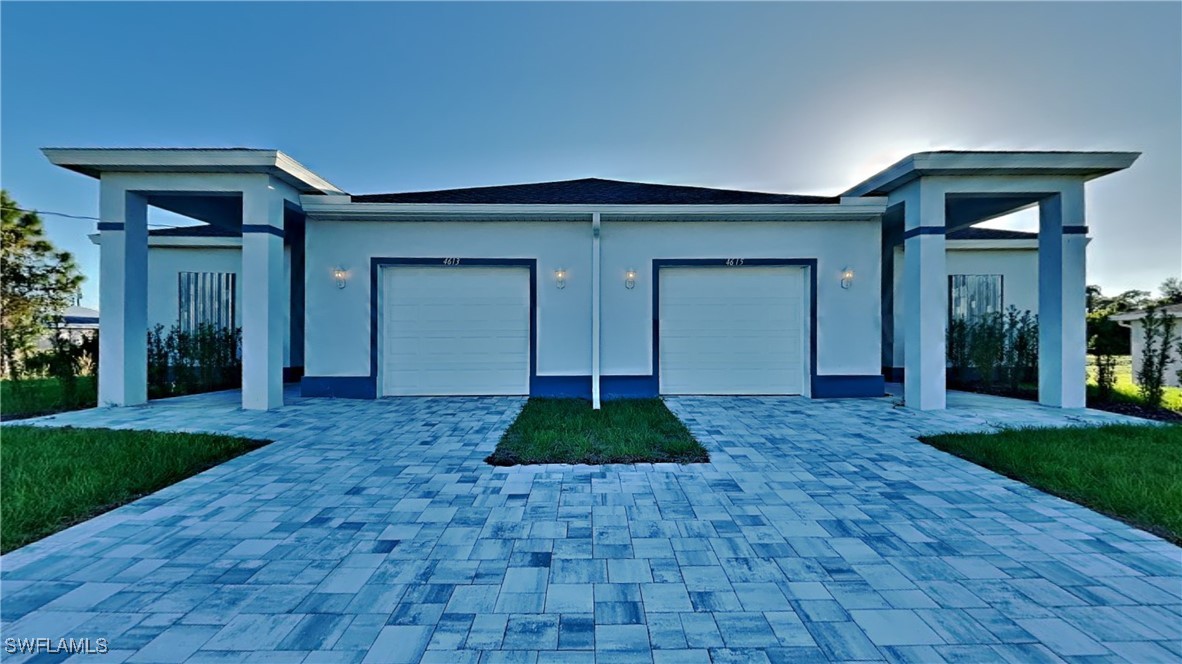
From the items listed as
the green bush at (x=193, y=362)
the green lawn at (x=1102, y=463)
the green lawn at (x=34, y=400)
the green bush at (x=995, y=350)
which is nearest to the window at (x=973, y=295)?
the green bush at (x=995, y=350)

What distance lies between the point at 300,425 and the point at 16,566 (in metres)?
3.52

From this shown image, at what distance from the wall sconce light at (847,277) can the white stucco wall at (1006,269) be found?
298 centimetres

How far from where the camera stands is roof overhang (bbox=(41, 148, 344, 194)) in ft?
21.7

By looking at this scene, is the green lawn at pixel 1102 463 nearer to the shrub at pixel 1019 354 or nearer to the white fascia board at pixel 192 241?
the shrub at pixel 1019 354

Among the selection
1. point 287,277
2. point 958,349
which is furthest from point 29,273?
point 958,349

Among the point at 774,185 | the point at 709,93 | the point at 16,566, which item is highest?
the point at 709,93

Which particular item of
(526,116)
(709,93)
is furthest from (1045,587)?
(526,116)

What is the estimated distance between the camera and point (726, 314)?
322 inches

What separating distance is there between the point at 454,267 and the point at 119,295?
4.92 m

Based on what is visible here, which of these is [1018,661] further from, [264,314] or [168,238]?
[168,238]

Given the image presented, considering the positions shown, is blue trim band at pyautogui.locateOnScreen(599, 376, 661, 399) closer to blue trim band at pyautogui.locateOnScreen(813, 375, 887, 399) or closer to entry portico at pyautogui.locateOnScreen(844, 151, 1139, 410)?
blue trim band at pyautogui.locateOnScreen(813, 375, 887, 399)

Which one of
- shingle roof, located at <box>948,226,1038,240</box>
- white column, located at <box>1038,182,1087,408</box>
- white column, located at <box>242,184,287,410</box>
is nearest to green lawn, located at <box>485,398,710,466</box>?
white column, located at <box>242,184,287,410</box>

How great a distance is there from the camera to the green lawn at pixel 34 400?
21.7 ft

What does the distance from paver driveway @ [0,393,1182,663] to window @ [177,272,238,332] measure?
7736mm
